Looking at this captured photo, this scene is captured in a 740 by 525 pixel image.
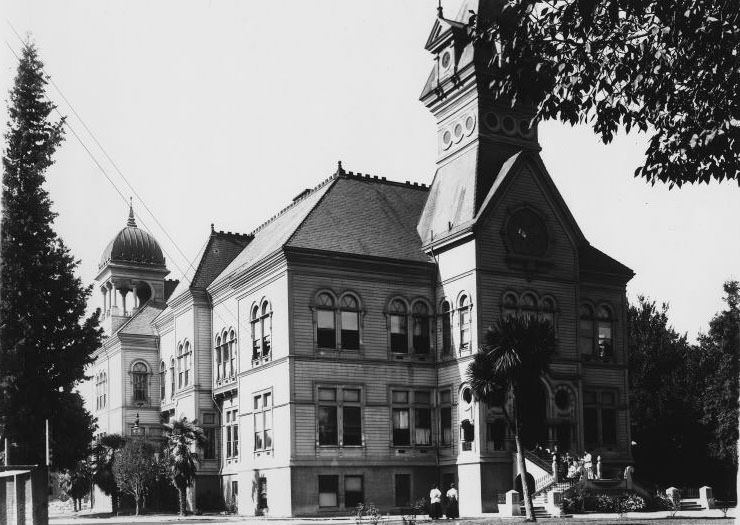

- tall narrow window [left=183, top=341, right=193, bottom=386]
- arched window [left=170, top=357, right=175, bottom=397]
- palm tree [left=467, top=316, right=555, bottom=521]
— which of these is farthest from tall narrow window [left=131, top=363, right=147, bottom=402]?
palm tree [left=467, top=316, right=555, bottom=521]

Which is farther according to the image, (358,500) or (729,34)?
(358,500)

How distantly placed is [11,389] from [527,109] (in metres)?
30.0

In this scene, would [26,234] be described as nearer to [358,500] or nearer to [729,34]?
[358,500]

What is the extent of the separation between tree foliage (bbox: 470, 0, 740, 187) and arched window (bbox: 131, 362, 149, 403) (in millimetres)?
57829

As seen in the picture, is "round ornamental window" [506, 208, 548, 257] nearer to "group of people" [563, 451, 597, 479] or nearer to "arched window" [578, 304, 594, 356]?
"arched window" [578, 304, 594, 356]

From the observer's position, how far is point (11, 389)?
32125 mm

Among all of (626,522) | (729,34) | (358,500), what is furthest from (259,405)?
(729,34)

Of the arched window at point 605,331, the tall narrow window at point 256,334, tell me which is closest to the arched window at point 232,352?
the tall narrow window at point 256,334

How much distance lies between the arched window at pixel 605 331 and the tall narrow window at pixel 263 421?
18.0 meters

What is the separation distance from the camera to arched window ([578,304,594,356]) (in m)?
50.3

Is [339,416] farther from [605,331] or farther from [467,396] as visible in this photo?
[605,331]

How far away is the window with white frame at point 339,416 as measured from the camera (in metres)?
45.5

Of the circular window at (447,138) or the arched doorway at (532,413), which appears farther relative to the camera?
the circular window at (447,138)

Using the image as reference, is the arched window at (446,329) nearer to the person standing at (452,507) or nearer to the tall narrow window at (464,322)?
the tall narrow window at (464,322)
